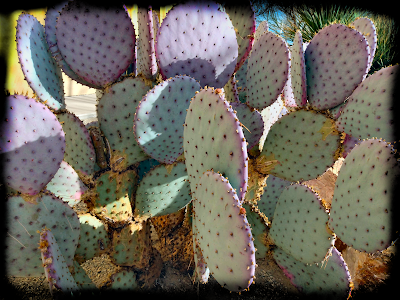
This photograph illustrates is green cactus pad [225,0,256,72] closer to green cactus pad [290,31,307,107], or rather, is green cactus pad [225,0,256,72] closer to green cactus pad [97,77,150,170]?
green cactus pad [290,31,307,107]

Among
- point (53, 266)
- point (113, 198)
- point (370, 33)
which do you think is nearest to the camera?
point (53, 266)

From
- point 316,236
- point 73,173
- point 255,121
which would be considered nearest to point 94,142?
point 73,173

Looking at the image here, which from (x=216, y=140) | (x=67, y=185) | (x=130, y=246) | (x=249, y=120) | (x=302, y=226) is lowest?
(x=130, y=246)

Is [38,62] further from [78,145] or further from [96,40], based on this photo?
[78,145]

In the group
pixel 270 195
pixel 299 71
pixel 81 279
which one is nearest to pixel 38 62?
pixel 81 279

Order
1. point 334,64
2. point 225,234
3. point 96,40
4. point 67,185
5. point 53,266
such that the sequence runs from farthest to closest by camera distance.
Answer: point 334,64, point 67,185, point 96,40, point 53,266, point 225,234

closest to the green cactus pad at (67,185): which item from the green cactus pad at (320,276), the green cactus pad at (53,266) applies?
the green cactus pad at (53,266)

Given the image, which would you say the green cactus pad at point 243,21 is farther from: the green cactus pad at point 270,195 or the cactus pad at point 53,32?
the green cactus pad at point 270,195

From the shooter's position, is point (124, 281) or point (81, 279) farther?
point (124, 281)
